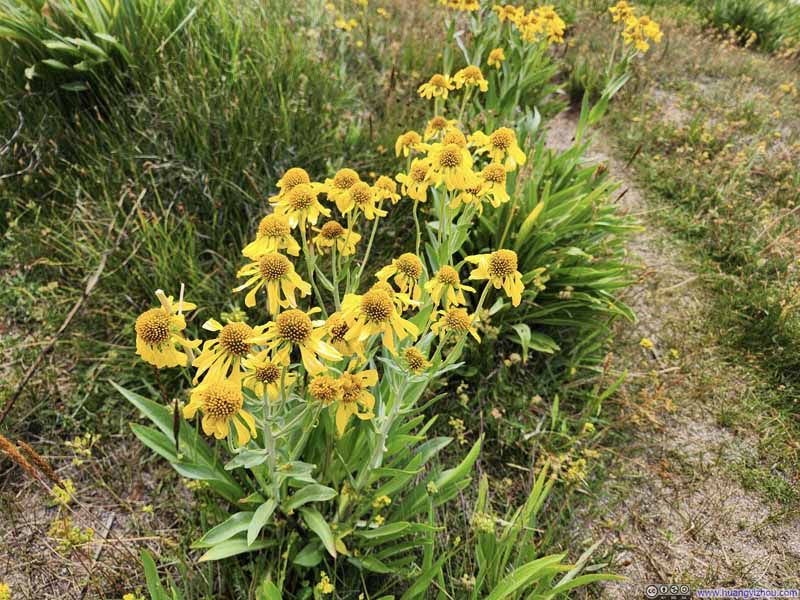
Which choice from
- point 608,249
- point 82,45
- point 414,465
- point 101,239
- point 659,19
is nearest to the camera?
point 414,465

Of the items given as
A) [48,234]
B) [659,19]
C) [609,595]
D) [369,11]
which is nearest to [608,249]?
[609,595]

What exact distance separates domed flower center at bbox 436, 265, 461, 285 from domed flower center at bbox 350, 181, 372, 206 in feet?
1.12

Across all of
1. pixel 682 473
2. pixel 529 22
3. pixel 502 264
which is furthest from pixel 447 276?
pixel 529 22

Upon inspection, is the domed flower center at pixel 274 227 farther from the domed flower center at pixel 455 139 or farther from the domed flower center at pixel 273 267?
the domed flower center at pixel 455 139

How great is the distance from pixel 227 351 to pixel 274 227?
39 centimetres

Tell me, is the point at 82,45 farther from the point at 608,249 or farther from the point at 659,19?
the point at 659,19

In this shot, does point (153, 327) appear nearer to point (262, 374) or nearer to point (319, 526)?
point (262, 374)

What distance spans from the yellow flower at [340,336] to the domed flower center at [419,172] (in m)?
0.66

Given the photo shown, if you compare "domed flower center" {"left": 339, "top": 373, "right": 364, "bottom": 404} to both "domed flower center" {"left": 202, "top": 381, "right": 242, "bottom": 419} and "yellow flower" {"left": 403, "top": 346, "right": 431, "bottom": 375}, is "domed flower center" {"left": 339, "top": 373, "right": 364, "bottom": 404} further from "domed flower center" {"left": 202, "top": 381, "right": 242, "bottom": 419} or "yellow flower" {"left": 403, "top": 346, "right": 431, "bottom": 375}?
"domed flower center" {"left": 202, "top": 381, "right": 242, "bottom": 419}

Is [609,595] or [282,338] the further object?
[609,595]

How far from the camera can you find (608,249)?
280 centimetres

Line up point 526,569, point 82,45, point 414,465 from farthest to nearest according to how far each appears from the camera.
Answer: point 82,45 → point 414,465 → point 526,569

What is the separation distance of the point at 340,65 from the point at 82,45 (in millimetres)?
1663

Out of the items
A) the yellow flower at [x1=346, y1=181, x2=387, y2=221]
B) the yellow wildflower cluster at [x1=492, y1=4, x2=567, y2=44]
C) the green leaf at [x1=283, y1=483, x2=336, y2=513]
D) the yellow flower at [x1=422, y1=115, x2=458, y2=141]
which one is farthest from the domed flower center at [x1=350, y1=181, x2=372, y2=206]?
the yellow wildflower cluster at [x1=492, y1=4, x2=567, y2=44]
